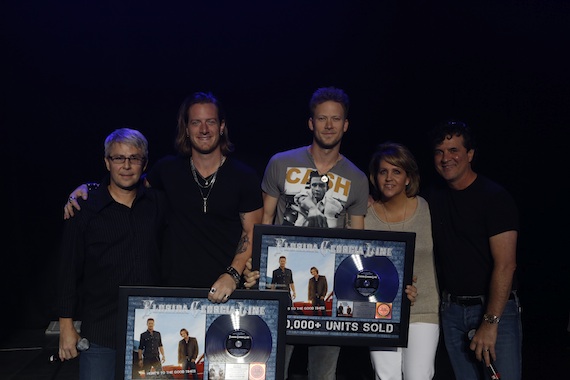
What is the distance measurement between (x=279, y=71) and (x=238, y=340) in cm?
270

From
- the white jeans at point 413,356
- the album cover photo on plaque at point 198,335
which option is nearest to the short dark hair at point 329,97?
the album cover photo on plaque at point 198,335

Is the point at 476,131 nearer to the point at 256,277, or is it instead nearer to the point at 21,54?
the point at 256,277

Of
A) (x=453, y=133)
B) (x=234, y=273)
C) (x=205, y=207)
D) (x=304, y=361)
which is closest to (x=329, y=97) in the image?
(x=453, y=133)

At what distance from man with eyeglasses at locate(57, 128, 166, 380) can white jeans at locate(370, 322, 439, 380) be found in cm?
106

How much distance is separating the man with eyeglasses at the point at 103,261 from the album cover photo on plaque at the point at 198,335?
0.54 ft

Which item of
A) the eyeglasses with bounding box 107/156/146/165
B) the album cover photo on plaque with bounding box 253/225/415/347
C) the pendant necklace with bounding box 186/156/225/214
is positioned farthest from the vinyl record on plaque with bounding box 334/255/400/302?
the eyeglasses with bounding box 107/156/146/165

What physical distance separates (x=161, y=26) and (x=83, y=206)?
2.47m

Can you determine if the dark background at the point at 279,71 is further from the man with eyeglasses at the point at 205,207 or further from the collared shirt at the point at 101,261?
the collared shirt at the point at 101,261

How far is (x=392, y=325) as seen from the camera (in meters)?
2.74

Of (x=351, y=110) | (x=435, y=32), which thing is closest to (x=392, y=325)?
(x=351, y=110)

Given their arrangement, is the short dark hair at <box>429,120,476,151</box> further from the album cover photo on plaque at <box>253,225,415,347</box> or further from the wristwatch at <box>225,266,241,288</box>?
the wristwatch at <box>225,266,241,288</box>

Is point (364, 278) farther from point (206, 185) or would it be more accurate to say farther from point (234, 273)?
point (206, 185)

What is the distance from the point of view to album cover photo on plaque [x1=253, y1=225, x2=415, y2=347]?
8.73ft

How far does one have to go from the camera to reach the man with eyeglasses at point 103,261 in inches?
101
